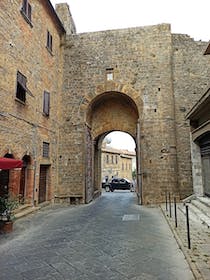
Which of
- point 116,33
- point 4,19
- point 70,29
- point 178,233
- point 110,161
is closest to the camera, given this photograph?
point 178,233

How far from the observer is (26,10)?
948cm

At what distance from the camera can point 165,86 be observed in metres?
12.4

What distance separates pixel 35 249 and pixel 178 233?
345 cm

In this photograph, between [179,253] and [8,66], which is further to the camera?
[8,66]

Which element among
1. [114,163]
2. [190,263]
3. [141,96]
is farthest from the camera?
[114,163]

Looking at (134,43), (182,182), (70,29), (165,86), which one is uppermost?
(70,29)

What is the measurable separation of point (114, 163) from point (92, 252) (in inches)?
1290

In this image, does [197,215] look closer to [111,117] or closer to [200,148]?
[200,148]

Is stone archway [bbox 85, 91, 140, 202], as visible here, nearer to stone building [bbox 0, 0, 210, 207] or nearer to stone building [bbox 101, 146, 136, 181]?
stone building [bbox 0, 0, 210, 207]

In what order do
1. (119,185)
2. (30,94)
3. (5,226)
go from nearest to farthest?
(5,226) → (30,94) → (119,185)

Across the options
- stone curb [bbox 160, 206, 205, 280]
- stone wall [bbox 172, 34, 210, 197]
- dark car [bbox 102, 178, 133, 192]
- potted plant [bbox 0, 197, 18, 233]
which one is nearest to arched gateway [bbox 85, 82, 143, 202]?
stone wall [bbox 172, 34, 210, 197]

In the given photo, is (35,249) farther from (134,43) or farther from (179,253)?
(134,43)

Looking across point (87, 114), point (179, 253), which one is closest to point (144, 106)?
point (87, 114)

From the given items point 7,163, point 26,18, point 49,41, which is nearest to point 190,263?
point 7,163
